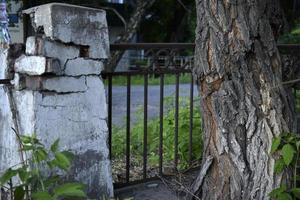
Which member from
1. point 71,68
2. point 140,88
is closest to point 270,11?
point 71,68

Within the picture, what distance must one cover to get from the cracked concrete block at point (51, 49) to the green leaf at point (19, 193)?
89cm

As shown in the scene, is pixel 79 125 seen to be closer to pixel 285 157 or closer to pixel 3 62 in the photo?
pixel 3 62

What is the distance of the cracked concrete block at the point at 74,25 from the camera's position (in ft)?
10.3

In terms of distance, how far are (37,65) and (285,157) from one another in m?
1.57

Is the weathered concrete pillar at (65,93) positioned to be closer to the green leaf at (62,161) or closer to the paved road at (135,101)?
the green leaf at (62,161)

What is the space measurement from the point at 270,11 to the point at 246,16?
523 millimetres

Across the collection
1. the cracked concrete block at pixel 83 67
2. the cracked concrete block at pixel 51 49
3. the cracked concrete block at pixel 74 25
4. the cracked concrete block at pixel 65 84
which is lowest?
the cracked concrete block at pixel 65 84

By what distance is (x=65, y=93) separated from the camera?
10.8 ft

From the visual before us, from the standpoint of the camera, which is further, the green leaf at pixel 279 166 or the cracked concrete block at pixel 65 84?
the cracked concrete block at pixel 65 84

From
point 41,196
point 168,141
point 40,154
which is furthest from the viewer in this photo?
point 168,141

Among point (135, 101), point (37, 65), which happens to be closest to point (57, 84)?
point (37, 65)

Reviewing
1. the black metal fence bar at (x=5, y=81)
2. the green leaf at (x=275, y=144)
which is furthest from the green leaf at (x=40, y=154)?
the green leaf at (x=275, y=144)

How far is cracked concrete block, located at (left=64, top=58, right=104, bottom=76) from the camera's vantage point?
327 centimetres

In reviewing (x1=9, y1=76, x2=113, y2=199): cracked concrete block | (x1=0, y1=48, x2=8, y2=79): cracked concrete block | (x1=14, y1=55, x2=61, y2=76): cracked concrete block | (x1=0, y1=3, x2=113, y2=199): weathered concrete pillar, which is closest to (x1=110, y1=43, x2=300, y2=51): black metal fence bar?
(x1=0, y1=3, x2=113, y2=199): weathered concrete pillar
